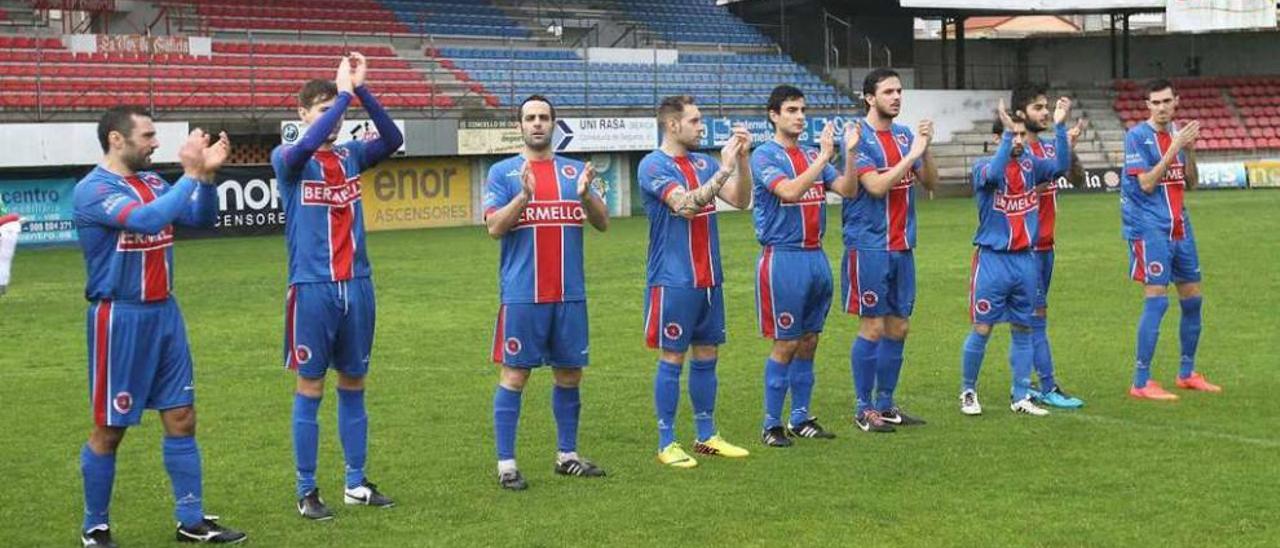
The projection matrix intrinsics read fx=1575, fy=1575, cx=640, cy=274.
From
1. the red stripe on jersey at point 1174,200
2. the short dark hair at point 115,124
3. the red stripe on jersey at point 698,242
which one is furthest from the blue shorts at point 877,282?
the short dark hair at point 115,124

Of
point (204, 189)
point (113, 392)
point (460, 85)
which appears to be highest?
point (460, 85)

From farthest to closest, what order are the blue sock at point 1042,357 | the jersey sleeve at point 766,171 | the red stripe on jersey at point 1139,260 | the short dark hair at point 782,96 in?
the red stripe on jersey at point 1139,260, the blue sock at point 1042,357, the short dark hair at point 782,96, the jersey sleeve at point 766,171

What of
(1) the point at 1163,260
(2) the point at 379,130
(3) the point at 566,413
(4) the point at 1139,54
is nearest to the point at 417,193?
(1) the point at 1163,260

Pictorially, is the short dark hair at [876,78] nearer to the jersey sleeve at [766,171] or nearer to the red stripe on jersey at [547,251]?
the jersey sleeve at [766,171]

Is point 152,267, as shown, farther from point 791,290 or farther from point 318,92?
point 791,290

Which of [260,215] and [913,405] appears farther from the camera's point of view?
[260,215]

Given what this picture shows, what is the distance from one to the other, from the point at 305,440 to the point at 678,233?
100 inches

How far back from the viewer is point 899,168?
9.91 meters

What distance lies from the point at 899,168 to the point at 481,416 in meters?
3.48

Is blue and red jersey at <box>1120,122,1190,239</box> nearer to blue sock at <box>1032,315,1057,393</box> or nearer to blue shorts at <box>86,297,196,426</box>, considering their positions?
blue sock at <box>1032,315,1057,393</box>

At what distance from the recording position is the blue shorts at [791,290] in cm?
988

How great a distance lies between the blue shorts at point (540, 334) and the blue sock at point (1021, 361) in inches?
140

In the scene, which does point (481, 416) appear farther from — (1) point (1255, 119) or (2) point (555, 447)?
(1) point (1255, 119)

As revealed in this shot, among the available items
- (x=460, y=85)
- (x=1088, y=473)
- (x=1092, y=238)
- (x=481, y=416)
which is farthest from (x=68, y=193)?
(x=1088, y=473)
